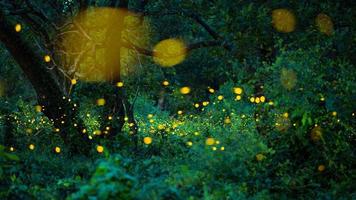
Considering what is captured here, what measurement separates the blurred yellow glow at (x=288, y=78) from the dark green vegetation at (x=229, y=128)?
18 millimetres

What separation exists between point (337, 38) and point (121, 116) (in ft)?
18.3

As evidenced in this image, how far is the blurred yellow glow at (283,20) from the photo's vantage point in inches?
405

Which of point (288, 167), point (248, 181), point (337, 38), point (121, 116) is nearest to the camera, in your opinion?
point (248, 181)

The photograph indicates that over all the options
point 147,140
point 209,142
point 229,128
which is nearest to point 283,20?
point 229,128

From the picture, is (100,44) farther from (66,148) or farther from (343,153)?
(343,153)

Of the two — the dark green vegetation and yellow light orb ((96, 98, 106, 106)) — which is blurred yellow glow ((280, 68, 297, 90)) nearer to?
the dark green vegetation

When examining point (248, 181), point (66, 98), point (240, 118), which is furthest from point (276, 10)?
point (66, 98)

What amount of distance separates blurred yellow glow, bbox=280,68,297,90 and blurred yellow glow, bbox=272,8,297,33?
72.5 inches

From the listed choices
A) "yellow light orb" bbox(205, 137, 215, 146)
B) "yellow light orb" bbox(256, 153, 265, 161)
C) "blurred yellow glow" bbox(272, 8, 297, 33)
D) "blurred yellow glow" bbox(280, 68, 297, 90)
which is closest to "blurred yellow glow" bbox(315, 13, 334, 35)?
"blurred yellow glow" bbox(272, 8, 297, 33)

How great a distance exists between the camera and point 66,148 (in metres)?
11.3

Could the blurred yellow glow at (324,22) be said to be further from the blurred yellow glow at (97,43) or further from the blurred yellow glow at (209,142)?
the blurred yellow glow at (97,43)

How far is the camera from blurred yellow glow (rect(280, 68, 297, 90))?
8859 millimetres

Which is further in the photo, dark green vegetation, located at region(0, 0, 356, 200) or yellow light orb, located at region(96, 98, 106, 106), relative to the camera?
yellow light orb, located at region(96, 98, 106, 106)

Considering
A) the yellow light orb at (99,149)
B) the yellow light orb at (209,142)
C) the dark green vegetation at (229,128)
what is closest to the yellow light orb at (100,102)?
the dark green vegetation at (229,128)
